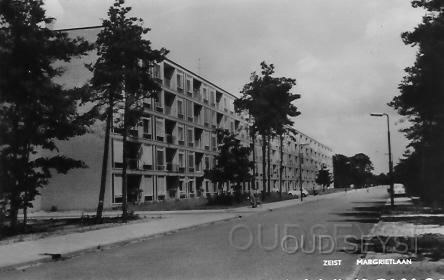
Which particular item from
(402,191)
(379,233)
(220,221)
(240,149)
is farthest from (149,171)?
(379,233)

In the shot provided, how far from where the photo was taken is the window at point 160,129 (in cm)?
4748

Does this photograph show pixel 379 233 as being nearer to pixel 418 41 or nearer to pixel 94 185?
pixel 418 41

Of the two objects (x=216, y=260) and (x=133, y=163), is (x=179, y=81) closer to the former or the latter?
(x=133, y=163)

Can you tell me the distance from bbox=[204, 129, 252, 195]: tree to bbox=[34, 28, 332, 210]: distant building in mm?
5377

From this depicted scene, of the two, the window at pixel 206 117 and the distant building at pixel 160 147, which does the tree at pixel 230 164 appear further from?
the window at pixel 206 117

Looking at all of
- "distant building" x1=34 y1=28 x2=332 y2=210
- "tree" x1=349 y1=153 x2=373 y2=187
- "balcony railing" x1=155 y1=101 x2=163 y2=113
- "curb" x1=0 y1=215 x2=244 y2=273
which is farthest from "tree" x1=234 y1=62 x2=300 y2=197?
"tree" x1=349 y1=153 x2=373 y2=187

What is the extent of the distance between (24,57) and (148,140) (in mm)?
28360

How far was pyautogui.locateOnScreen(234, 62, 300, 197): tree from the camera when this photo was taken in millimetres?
50938

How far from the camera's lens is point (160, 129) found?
4800 centimetres

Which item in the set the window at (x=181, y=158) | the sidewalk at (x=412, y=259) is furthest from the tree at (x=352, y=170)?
the sidewalk at (x=412, y=259)

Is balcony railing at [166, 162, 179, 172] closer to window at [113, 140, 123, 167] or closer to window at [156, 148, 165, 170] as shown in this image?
window at [156, 148, 165, 170]

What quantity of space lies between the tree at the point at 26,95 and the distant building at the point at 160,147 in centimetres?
958

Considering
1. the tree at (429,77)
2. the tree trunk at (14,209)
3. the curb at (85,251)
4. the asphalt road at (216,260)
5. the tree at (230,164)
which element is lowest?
the curb at (85,251)

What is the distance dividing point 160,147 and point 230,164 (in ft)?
39.3
